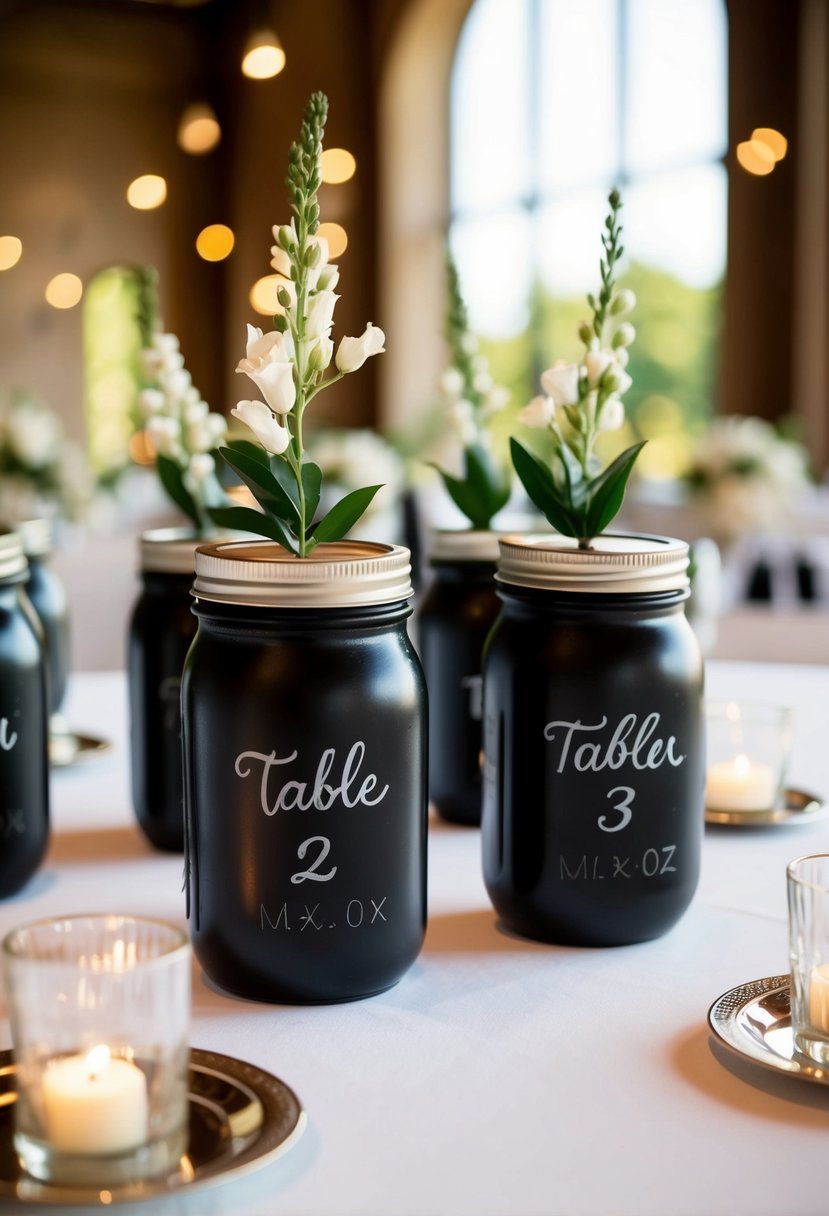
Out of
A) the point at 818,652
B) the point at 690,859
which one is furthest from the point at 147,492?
the point at 690,859

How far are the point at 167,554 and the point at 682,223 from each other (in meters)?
8.38

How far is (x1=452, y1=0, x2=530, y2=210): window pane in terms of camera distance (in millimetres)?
10180

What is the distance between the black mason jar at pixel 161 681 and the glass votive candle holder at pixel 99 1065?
1.70ft

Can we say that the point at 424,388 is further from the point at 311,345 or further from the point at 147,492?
the point at 311,345

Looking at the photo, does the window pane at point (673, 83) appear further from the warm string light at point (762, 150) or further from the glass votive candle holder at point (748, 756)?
the glass votive candle holder at point (748, 756)

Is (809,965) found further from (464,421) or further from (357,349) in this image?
(464,421)

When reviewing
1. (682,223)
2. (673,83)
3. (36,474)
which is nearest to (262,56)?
(36,474)

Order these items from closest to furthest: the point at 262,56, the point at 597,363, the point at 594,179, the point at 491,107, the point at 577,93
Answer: the point at 597,363
the point at 262,56
the point at 594,179
the point at 577,93
the point at 491,107

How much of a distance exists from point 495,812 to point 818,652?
1535 mm

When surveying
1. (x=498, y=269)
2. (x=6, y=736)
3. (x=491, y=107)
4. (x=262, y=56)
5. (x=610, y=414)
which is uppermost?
(x=491, y=107)

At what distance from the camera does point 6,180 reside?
11734mm

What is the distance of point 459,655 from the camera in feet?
4.01

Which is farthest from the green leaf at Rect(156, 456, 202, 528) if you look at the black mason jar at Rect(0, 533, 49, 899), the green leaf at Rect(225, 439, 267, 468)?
the green leaf at Rect(225, 439, 267, 468)

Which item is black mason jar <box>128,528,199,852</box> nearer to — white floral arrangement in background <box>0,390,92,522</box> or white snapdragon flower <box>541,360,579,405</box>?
white snapdragon flower <box>541,360,579,405</box>
